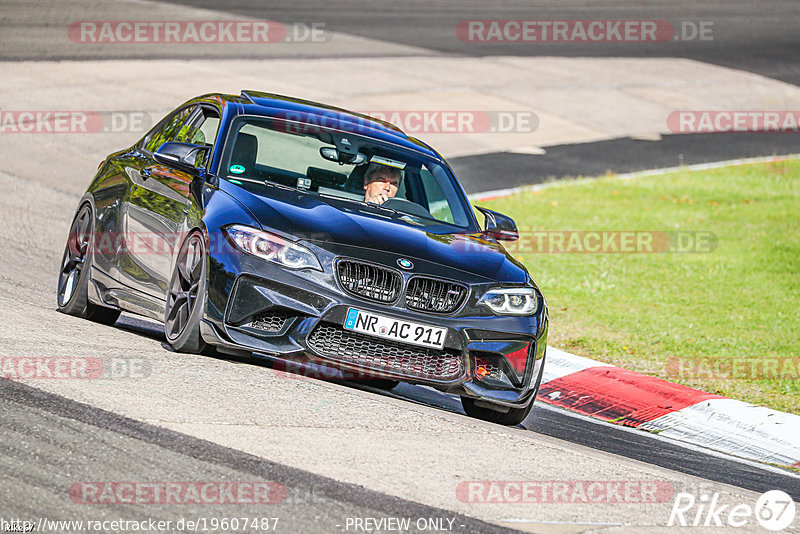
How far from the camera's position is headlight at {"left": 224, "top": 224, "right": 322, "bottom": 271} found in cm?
677

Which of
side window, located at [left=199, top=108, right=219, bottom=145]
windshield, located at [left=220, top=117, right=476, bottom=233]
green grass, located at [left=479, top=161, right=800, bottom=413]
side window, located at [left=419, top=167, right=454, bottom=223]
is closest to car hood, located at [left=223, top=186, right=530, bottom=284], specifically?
windshield, located at [left=220, top=117, right=476, bottom=233]

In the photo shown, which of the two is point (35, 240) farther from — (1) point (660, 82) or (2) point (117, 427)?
(1) point (660, 82)

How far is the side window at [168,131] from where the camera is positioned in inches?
352

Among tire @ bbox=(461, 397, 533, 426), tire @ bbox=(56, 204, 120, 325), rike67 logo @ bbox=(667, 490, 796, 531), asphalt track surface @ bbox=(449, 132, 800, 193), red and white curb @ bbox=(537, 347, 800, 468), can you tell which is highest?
asphalt track surface @ bbox=(449, 132, 800, 193)

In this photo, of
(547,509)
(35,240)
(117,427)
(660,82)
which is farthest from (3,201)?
(660,82)

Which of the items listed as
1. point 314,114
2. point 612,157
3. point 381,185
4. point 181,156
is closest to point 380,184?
point 381,185

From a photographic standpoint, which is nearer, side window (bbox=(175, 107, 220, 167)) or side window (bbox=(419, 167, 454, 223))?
side window (bbox=(419, 167, 454, 223))

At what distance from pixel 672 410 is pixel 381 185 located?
2647mm

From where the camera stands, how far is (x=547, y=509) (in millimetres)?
5309

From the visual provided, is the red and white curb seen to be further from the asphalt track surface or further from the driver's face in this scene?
the asphalt track surface

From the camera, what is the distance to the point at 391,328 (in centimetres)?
676

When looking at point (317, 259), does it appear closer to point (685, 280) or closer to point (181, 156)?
point (181, 156)

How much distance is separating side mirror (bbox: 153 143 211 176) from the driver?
1134 mm

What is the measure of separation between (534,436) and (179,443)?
2.50 metres
